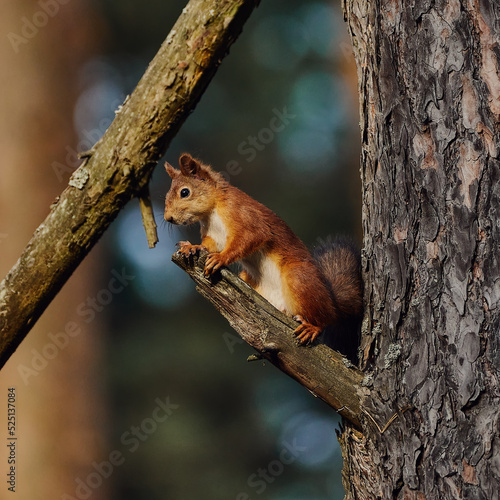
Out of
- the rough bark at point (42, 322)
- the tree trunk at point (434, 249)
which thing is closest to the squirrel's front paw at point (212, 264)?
the tree trunk at point (434, 249)

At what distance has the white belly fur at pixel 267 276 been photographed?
2486mm

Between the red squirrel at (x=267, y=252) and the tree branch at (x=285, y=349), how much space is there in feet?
0.83

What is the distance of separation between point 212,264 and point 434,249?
67 centimetres

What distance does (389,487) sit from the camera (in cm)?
169

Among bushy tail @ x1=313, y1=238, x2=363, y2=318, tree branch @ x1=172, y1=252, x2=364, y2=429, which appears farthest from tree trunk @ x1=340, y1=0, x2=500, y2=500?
bushy tail @ x1=313, y1=238, x2=363, y2=318

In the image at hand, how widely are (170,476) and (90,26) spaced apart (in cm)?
468

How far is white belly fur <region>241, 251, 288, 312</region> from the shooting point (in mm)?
2486

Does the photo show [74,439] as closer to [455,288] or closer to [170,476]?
[170,476]

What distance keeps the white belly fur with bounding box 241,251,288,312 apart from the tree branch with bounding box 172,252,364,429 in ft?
1.87

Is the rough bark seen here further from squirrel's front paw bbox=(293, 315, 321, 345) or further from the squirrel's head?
squirrel's front paw bbox=(293, 315, 321, 345)

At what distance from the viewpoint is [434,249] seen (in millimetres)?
1643

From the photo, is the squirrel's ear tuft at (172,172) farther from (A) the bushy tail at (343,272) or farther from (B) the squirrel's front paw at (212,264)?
(B) the squirrel's front paw at (212,264)

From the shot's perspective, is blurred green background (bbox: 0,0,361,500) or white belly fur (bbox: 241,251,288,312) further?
blurred green background (bbox: 0,0,361,500)

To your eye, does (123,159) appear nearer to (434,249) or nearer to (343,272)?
(434,249)
